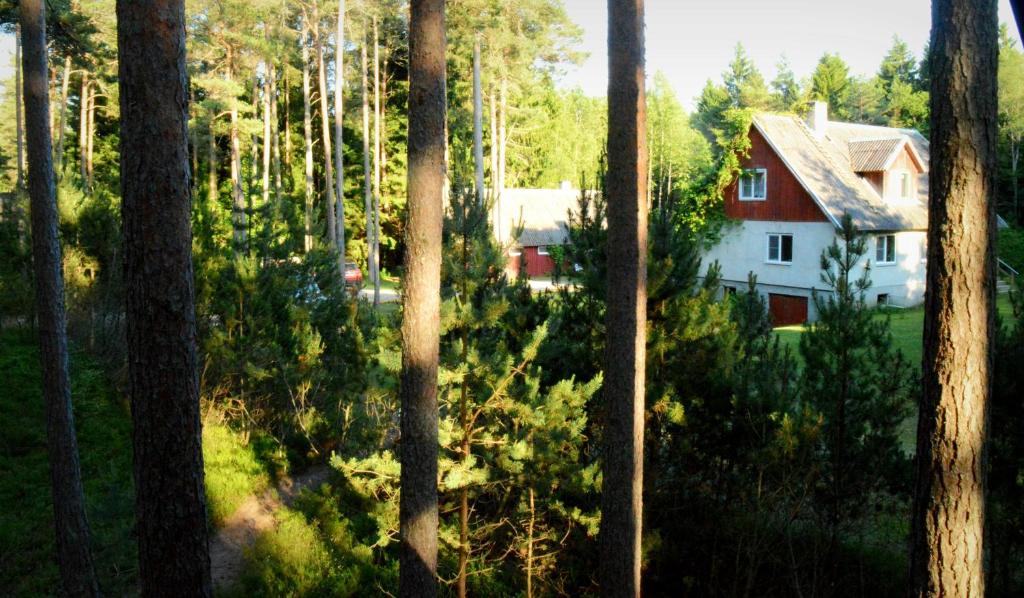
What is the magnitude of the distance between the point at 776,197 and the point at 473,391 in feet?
73.1

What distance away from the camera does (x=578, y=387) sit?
812cm

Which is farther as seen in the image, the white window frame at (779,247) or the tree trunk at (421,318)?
the white window frame at (779,247)

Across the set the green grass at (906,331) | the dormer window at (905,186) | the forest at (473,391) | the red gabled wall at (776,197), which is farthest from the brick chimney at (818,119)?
the forest at (473,391)

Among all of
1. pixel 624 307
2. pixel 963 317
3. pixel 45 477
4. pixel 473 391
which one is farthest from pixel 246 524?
pixel 963 317

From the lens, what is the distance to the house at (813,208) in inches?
1046

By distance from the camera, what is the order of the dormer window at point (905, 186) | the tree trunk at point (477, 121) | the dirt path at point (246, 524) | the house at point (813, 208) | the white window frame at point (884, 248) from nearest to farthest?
the dirt path at point (246, 524) < the tree trunk at point (477, 121) < the house at point (813, 208) < the white window frame at point (884, 248) < the dormer window at point (905, 186)

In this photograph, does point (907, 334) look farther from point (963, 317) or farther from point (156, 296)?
point (156, 296)

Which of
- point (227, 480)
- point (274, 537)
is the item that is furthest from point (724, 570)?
point (227, 480)

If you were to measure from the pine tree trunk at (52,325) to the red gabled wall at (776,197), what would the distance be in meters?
24.0

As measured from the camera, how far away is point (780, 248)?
91.2 ft

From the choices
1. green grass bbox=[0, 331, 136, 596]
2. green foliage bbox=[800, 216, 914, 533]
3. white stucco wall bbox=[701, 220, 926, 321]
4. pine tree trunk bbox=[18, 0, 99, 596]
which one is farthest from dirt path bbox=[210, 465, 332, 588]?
white stucco wall bbox=[701, 220, 926, 321]

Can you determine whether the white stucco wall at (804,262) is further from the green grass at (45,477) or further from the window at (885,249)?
the green grass at (45,477)

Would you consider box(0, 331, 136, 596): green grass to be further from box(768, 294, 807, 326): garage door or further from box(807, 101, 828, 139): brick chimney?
box(807, 101, 828, 139): brick chimney

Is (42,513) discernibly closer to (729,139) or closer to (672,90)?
(729,139)
